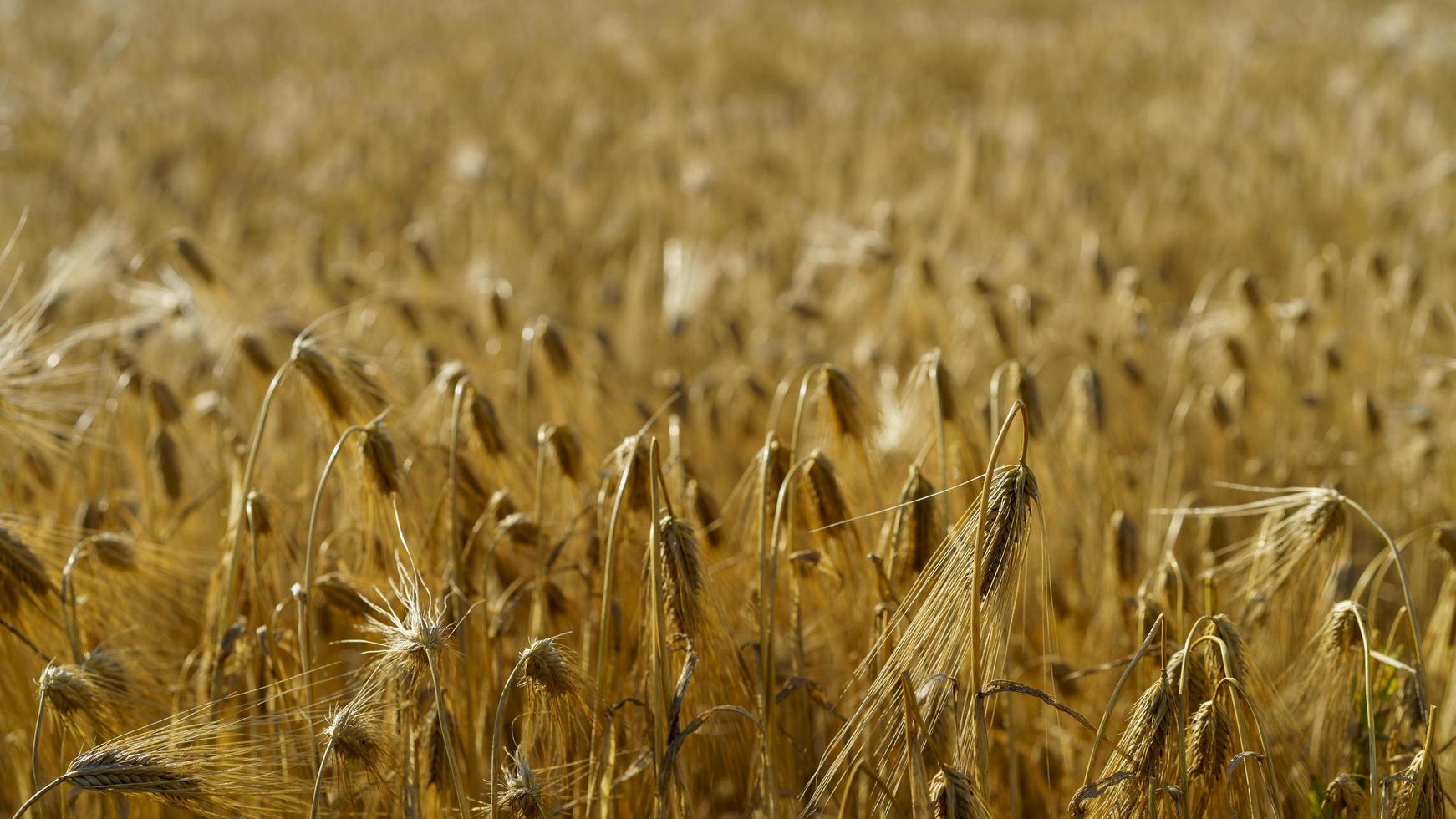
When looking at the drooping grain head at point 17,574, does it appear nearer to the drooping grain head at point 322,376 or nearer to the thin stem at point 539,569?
the drooping grain head at point 322,376

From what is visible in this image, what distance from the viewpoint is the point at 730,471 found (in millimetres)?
2285

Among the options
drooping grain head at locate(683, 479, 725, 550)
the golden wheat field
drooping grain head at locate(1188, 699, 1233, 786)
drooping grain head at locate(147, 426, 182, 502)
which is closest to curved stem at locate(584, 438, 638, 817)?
the golden wheat field

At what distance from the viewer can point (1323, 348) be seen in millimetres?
2270

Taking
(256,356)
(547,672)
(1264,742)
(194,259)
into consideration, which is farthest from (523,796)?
(194,259)

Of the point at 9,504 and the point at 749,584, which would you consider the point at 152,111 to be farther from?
the point at 749,584

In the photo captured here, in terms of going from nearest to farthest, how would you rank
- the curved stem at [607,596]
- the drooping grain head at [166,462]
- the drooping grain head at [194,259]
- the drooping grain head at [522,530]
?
the curved stem at [607,596] < the drooping grain head at [522,530] < the drooping grain head at [166,462] < the drooping grain head at [194,259]

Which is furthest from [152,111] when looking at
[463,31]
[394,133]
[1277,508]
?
[1277,508]

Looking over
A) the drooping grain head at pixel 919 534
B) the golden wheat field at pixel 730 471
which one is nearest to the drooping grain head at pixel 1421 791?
the golden wheat field at pixel 730 471

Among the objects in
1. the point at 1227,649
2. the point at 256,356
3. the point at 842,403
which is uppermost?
the point at 256,356

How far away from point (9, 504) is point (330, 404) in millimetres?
858

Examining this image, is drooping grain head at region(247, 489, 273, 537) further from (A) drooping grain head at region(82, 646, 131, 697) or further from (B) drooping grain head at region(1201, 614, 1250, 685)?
(B) drooping grain head at region(1201, 614, 1250, 685)

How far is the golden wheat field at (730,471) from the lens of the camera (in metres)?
1.16

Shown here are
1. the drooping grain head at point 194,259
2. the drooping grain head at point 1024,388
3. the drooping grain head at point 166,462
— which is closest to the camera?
the drooping grain head at point 1024,388

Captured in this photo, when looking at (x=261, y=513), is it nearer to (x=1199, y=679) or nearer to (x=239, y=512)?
(x=239, y=512)
